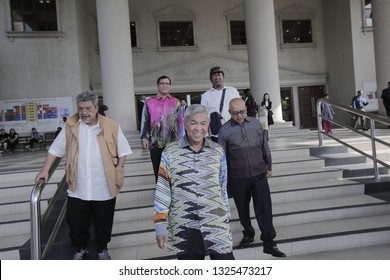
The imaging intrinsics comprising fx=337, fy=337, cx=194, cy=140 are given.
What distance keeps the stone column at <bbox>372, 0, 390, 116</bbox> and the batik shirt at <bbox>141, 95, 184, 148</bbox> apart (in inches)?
514

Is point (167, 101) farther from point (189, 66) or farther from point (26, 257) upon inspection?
point (189, 66)

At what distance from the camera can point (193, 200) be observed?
2.12 meters

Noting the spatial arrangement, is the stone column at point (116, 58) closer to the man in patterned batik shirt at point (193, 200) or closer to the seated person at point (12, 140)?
the seated person at point (12, 140)

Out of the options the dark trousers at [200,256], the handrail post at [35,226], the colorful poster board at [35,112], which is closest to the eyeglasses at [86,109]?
the handrail post at [35,226]

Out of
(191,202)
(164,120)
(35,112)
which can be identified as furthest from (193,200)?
(35,112)

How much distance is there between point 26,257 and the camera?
3.66 m

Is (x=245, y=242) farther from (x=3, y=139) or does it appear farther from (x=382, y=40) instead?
(x=382, y=40)

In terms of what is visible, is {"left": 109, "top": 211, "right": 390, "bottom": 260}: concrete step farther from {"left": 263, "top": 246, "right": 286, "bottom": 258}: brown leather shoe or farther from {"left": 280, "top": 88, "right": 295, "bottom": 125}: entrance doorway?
{"left": 280, "top": 88, "right": 295, "bottom": 125}: entrance doorway

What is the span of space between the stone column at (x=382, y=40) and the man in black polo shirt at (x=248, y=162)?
1298 cm

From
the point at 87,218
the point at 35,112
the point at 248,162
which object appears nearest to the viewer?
the point at 87,218

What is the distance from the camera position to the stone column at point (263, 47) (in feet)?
37.8

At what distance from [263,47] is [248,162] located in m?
9.09
